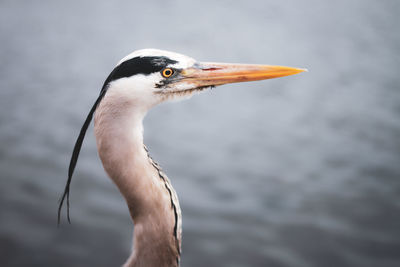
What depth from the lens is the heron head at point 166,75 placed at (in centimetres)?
114

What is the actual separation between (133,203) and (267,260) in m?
1.50

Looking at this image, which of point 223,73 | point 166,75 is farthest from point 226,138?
point 166,75

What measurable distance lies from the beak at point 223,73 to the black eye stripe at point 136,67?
0.35 feet

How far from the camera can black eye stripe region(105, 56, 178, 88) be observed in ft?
3.74

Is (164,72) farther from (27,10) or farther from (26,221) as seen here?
(27,10)

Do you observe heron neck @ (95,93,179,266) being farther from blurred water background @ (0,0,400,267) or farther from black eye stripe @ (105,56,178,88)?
blurred water background @ (0,0,400,267)

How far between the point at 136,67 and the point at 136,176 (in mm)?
344

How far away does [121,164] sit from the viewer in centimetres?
114

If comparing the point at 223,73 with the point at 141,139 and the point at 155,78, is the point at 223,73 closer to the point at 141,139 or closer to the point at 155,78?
the point at 155,78

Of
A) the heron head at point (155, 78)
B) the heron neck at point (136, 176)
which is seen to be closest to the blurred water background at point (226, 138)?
the heron neck at point (136, 176)

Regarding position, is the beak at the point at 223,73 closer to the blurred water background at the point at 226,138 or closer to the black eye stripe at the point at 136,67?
the black eye stripe at the point at 136,67

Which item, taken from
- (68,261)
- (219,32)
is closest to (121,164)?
(68,261)

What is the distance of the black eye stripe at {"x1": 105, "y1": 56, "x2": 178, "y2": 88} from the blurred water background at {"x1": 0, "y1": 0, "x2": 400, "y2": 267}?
1.54 meters

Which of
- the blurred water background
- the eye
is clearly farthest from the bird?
the blurred water background
